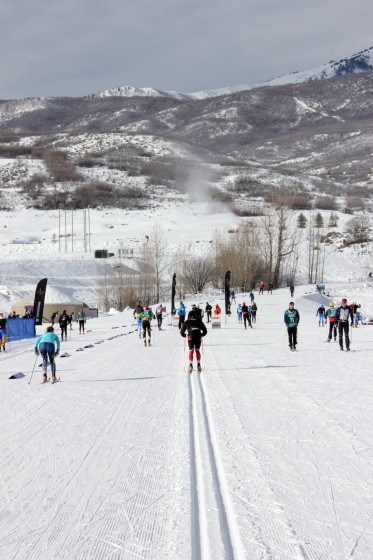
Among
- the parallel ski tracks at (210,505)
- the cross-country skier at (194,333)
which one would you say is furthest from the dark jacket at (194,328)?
the parallel ski tracks at (210,505)

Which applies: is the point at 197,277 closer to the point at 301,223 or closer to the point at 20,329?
the point at 20,329

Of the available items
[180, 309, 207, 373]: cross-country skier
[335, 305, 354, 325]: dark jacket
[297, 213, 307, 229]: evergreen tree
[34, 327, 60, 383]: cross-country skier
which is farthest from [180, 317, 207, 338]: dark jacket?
[297, 213, 307, 229]: evergreen tree

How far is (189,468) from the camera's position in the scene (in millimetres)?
6367

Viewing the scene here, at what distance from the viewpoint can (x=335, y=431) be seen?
318 inches

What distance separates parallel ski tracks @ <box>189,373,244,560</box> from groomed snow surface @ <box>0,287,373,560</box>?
0.02 meters

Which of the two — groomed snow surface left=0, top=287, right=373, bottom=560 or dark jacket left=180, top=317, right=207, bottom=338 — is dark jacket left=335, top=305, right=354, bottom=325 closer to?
groomed snow surface left=0, top=287, right=373, bottom=560

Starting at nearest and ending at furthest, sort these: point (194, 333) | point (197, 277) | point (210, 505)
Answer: point (210, 505)
point (194, 333)
point (197, 277)

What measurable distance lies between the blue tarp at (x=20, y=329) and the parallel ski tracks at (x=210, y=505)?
77.5 feet

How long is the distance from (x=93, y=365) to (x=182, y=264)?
59.1 metres

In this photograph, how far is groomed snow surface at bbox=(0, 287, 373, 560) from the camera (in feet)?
15.1

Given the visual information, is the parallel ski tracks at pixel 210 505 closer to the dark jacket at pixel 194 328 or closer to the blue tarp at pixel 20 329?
the dark jacket at pixel 194 328

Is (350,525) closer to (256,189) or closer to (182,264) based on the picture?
(182,264)

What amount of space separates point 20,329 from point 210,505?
2721 centimetres

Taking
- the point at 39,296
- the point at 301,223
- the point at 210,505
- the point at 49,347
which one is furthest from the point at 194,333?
the point at 301,223
